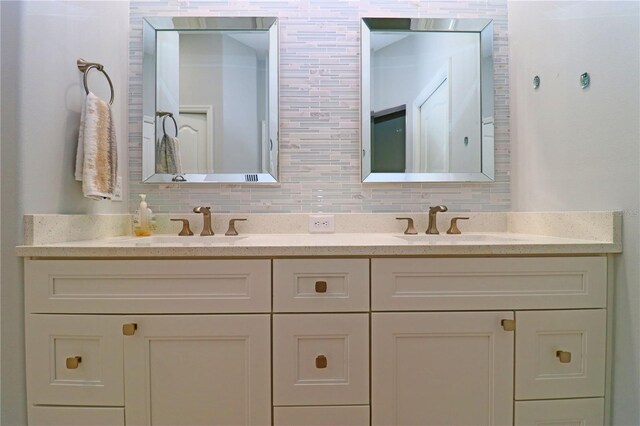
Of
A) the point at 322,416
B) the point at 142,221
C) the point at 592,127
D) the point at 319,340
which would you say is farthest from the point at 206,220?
the point at 592,127

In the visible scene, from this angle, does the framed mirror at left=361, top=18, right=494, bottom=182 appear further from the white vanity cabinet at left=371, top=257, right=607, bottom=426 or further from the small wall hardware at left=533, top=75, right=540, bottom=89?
the white vanity cabinet at left=371, top=257, right=607, bottom=426

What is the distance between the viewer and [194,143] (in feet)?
4.62

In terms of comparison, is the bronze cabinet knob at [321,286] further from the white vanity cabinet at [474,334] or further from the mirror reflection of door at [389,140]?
the mirror reflection of door at [389,140]

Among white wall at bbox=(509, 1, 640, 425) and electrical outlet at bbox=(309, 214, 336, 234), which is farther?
electrical outlet at bbox=(309, 214, 336, 234)

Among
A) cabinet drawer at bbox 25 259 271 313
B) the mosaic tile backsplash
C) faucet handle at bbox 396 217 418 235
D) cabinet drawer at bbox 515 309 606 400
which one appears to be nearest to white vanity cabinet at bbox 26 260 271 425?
cabinet drawer at bbox 25 259 271 313

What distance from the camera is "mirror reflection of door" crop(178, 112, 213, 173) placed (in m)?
1.41

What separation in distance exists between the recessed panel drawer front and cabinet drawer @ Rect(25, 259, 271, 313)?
39 cm

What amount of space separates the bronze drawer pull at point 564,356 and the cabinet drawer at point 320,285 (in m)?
0.63

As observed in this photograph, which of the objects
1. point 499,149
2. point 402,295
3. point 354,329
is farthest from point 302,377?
point 499,149

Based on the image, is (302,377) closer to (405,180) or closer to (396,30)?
(405,180)

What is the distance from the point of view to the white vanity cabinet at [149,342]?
0.92 metres

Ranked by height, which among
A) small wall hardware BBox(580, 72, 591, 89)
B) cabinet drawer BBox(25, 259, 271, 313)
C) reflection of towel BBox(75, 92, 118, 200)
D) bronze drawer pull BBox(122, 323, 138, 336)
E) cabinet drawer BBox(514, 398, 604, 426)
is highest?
small wall hardware BBox(580, 72, 591, 89)

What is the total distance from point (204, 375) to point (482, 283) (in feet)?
2.97

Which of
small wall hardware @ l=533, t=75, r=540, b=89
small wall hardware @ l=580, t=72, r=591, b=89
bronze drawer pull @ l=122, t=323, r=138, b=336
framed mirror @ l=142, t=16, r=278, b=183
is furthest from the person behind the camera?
framed mirror @ l=142, t=16, r=278, b=183
